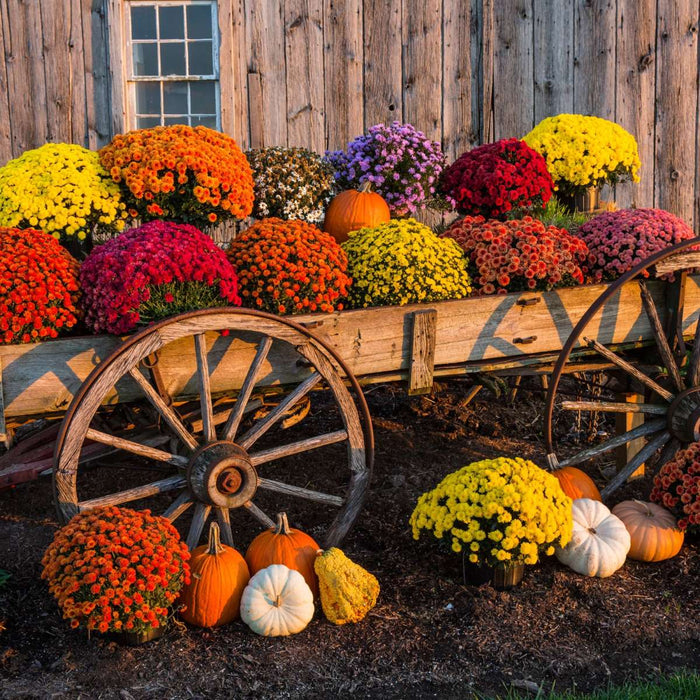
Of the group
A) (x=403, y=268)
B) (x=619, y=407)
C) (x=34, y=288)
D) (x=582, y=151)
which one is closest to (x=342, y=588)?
(x=403, y=268)

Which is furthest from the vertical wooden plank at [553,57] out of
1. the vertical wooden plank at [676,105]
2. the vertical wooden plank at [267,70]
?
the vertical wooden plank at [267,70]

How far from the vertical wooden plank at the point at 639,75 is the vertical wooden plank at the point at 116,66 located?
3699 millimetres

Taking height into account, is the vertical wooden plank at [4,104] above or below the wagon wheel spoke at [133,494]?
above

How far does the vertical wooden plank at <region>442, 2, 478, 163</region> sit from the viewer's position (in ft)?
21.1

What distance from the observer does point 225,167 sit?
4.07 m

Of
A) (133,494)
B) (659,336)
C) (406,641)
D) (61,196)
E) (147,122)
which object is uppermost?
(147,122)

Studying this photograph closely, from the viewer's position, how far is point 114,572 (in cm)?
287

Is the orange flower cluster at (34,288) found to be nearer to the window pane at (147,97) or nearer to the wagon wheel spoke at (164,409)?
the wagon wheel spoke at (164,409)

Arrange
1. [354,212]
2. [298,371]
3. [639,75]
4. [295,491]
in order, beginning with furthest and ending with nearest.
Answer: [639,75]
[354,212]
[298,371]
[295,491]

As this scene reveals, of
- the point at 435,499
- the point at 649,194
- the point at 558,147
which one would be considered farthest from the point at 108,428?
the point at 649,194

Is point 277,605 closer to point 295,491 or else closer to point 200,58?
point 295,491

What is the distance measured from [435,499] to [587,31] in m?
4.52

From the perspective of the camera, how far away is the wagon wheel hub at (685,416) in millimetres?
4074

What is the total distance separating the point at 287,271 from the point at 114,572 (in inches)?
57.3
